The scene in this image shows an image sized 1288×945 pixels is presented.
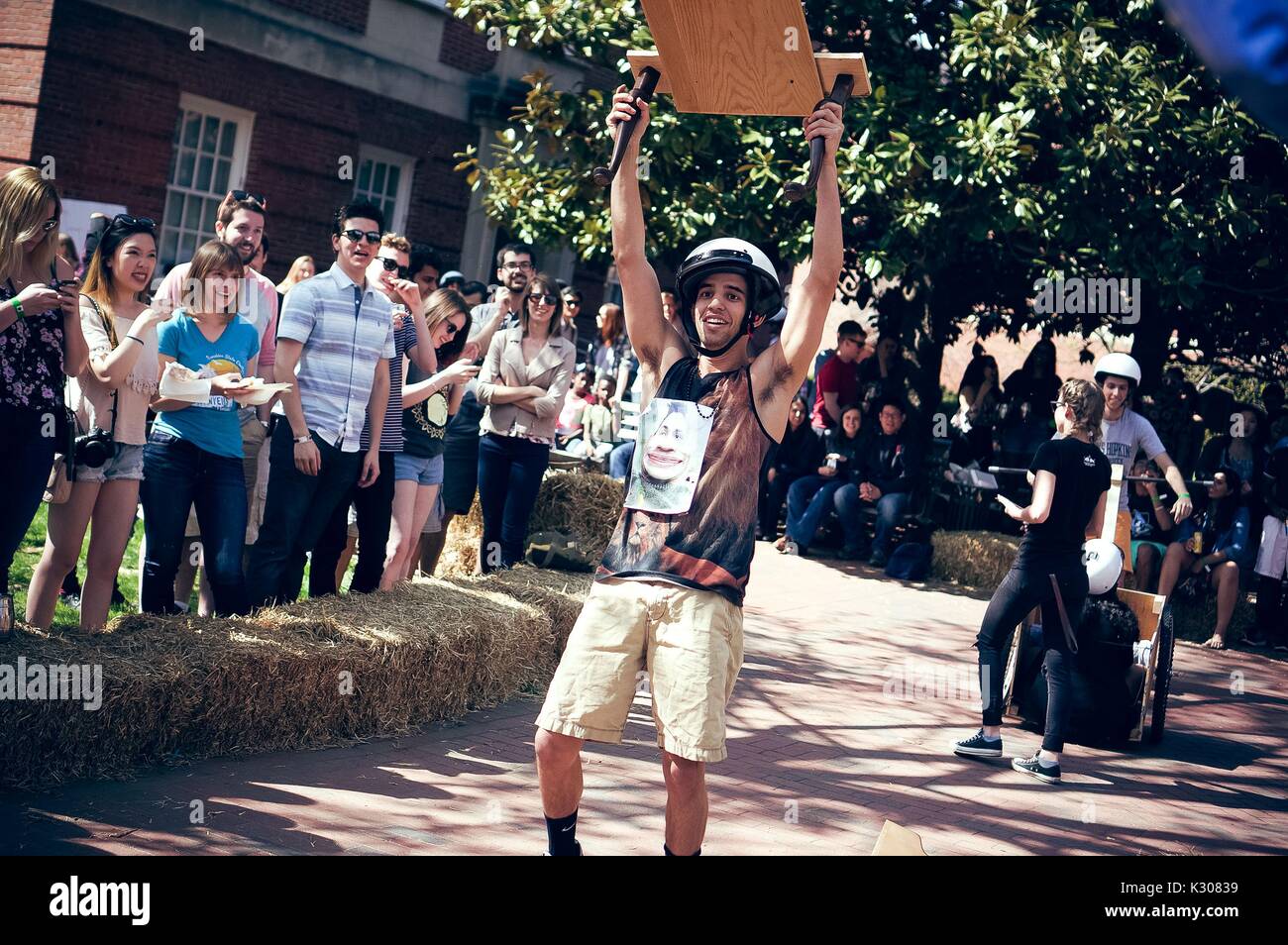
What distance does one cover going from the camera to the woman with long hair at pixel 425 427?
7.59 metres

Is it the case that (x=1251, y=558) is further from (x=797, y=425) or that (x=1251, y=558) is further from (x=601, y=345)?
(x=601, y=345)

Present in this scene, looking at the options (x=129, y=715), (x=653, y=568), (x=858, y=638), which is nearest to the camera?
(x=653, y=568)

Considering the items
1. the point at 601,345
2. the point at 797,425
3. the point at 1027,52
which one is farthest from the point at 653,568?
the point at 601,345

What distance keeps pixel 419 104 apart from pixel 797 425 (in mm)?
8075

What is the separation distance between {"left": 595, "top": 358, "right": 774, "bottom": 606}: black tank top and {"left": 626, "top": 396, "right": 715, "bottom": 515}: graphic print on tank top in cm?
3

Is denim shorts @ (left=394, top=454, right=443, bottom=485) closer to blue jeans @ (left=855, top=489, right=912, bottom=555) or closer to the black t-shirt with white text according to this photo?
the black t-shirt with white text

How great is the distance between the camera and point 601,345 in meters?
15.1

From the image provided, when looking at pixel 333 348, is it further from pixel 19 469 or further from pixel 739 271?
pixel 739 271

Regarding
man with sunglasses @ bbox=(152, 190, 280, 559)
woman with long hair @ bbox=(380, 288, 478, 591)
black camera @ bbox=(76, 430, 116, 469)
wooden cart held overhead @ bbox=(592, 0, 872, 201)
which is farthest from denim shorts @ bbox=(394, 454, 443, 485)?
wooden cart held overhead @ bbox=(592, 0, 872, 201)

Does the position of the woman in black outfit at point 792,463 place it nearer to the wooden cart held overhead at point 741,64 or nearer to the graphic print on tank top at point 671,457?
the wooden cart held overhead at point 741,64

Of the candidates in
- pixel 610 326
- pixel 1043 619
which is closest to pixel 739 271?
pixel 1043 619

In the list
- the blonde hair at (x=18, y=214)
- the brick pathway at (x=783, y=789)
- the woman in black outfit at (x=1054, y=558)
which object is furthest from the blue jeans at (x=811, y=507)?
the blonde hair at (x=18, y=214)

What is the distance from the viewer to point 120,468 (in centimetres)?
617

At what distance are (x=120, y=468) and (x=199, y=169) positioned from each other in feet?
35.2
